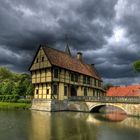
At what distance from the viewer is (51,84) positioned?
31391mm

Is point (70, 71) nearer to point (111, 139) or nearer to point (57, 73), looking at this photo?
point (57, 73)

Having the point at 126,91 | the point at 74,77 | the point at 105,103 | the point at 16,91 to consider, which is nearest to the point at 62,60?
the point at 74,77

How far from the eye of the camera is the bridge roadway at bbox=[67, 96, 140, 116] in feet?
82.2

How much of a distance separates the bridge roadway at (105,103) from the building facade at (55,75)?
87.5 inches

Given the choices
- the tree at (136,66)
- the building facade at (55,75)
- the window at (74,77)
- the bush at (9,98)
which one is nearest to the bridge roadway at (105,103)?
the building facade at (55,75)

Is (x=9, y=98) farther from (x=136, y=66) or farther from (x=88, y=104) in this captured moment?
(x=136, y=66)

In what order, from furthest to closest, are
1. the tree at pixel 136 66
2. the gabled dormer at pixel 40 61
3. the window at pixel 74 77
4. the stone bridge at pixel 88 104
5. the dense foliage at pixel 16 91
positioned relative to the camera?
1. the dense foliage at pixel 16 91
2. the window at pixel 74 77
3. the gabled dormer at pixel 40 61
4. the tree at pixel 136 66
5. the stone bridge at pixel 88 104

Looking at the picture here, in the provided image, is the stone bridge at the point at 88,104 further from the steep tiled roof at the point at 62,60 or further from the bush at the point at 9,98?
the bush at the point at 9,98

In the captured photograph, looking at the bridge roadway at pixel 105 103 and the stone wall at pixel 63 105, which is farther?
the stone wall at pixel 63 105

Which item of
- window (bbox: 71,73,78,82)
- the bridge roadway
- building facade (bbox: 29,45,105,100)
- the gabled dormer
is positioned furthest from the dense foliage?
the bridge roadway

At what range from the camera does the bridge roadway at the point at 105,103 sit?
25.1 metres

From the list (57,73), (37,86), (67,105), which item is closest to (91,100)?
(67,105)

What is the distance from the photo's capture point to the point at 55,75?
31562 millimetres

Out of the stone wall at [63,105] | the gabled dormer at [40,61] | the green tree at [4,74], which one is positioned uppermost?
the green tree at [4,74]
